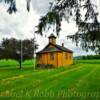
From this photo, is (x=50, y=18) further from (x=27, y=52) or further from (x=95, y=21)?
(x=27, y=52)

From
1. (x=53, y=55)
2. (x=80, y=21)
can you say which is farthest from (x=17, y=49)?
(x=80, y=21)

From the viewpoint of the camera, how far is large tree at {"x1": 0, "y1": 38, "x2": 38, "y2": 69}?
59800mm

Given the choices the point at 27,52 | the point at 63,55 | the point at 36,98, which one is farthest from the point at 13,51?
the point at 36,98

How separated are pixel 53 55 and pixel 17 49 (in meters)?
9.05

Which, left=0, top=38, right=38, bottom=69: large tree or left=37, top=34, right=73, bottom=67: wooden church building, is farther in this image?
left=0, top=38, right=38, bottom=69: large tree

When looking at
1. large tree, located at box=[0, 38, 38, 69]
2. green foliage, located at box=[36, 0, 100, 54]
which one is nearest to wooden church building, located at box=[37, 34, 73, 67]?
large tree, located at box=[0, 38, 38, 69]

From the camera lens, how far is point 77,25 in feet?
35.5

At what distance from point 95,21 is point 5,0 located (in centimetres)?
367

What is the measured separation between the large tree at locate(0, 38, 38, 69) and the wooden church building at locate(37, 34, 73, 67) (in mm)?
2566

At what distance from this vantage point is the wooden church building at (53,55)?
56688mm

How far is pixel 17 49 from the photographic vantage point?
6069cm

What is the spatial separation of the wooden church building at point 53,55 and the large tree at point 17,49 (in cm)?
257

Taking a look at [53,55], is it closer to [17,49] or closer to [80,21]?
[17,49]

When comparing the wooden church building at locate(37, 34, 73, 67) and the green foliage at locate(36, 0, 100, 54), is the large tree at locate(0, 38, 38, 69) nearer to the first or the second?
the wooden church building at locate(37, 34, 73, 67)
